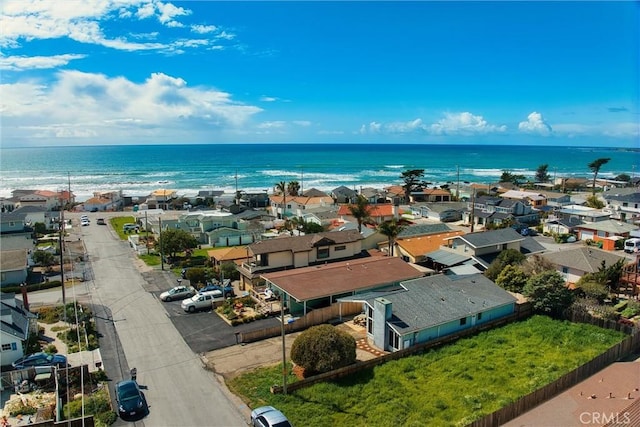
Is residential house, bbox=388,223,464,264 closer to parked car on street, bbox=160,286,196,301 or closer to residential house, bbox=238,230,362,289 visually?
residential house, bbox=238,230,362,289

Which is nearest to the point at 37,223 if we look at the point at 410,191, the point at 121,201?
the point at 121,201

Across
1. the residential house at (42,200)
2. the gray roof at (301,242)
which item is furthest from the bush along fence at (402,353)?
the residential house at (42,200)

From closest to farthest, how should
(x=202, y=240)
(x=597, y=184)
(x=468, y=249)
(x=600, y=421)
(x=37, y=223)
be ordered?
(x=600, y=421) < (x=468, y=249) < (x=202, y=240) < (x=37, y=223) < (x=597, y=184)

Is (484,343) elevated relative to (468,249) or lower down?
lower down

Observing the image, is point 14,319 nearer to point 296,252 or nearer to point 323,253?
point 296,252

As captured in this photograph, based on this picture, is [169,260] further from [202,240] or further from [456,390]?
[456,390]

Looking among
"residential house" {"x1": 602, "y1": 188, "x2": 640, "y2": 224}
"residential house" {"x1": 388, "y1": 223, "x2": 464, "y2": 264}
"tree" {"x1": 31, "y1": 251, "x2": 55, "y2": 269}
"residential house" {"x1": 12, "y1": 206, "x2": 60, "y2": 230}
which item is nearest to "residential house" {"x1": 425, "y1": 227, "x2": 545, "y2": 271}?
"residential house" {"x1": 388, "y1": 223, "x2": 464, "y2": 264}
